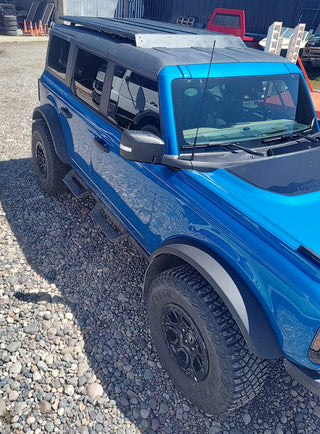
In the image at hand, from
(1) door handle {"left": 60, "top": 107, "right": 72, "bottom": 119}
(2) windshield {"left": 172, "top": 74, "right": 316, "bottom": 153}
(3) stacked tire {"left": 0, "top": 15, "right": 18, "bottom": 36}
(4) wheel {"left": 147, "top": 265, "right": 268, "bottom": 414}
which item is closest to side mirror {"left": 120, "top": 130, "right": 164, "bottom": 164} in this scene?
(2) windshield {"left": 172, "top": 74, "right": 316, "bottom": 153}

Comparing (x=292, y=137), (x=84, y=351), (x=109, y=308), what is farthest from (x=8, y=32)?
(x=84, y=351)

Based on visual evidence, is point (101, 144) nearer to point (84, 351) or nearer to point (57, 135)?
point (57, 135)

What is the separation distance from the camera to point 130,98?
2.84 m

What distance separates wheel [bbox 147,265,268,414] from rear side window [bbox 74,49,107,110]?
1.87 meters

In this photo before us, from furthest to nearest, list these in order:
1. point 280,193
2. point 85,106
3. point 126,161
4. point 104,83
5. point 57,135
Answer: point 57,135
point 85,106
point 104,83
point 126,161
point 280,193

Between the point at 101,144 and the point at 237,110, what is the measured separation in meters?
1.25

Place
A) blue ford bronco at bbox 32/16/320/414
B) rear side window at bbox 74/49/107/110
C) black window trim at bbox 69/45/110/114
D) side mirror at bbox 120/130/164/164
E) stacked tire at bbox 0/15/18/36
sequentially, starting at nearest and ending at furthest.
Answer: blue ford bronco at bbox 32/16/320/414 < side mirror at bbox 120/130/164/164 < black window trim at bbox 69/45/110/114 < rear side window at bbox 74/49/107/110 < stacked tire at bbox 0/15/18/36

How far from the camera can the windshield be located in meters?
2.48

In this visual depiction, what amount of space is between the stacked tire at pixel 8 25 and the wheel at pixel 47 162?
15.8 metres

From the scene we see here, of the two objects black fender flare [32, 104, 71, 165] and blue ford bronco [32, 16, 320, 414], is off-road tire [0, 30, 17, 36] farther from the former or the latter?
blue ford bronco [32, 16, 320, 414]

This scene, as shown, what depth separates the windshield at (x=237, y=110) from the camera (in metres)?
2.48

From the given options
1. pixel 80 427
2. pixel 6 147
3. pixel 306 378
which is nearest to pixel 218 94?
pixel 306 378

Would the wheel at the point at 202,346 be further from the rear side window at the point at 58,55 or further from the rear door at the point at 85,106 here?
the rear side window at the point at 58,55

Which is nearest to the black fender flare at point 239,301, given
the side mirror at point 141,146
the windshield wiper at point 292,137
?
the side mirror at point 141,146
